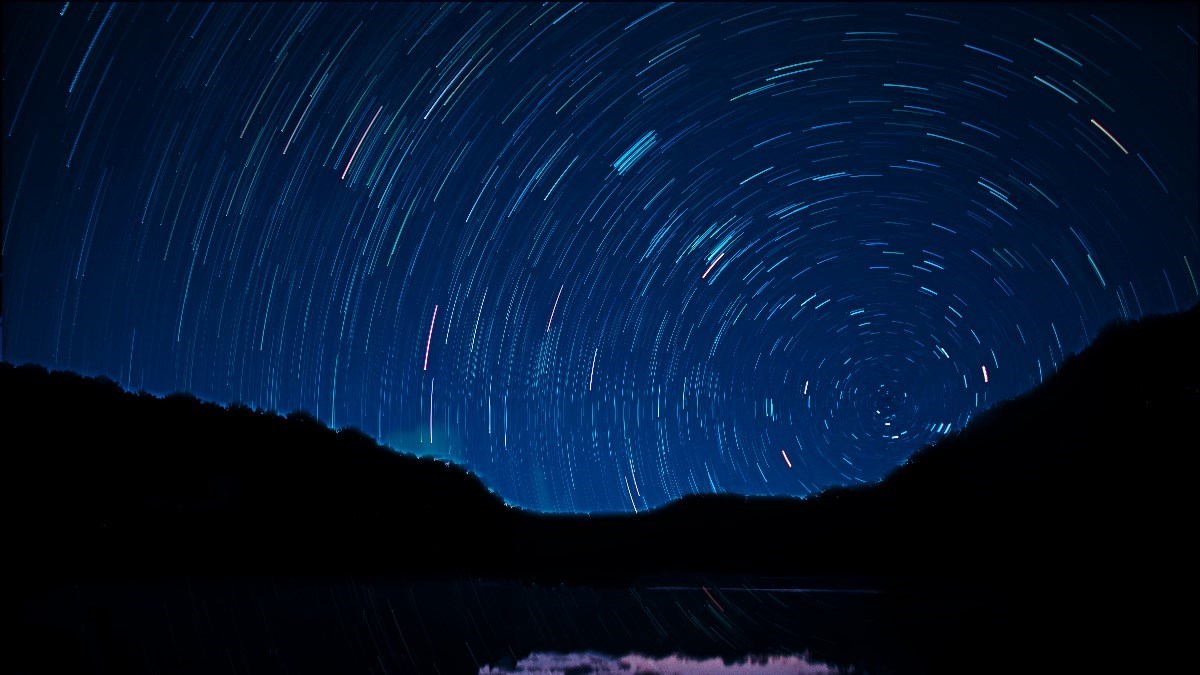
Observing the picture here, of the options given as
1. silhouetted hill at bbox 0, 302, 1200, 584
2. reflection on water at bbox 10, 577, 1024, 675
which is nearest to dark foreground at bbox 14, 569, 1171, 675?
reflection on water at bbox 10, 577, 1024, 675

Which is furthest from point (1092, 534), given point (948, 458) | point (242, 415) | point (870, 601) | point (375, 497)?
point (242, 415)

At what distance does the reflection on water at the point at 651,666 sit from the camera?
1270 centimetres

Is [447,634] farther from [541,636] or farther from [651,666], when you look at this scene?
[651,666]

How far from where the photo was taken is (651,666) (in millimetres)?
13453

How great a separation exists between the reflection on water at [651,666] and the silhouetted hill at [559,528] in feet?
69.3

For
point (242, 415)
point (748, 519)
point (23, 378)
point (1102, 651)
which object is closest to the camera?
point (1102, 651)

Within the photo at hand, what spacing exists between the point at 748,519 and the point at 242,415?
187 ft

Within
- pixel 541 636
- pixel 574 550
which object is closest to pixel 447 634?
pixel 541 636

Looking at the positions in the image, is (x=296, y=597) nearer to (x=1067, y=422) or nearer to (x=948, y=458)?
(x=1067, y=422)

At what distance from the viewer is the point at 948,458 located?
249 feet

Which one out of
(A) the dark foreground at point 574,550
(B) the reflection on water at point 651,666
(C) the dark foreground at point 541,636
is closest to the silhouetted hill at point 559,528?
(A) the dark foreground at point 574,550

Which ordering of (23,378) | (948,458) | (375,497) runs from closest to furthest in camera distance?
(23,378) < (375,497) < (948,458)

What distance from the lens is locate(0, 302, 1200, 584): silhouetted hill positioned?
115 ft

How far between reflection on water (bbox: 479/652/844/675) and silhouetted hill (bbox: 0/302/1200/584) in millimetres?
21116
